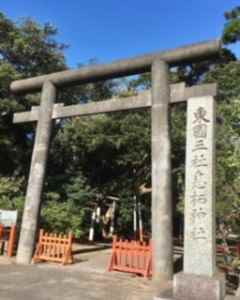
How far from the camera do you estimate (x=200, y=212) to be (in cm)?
551

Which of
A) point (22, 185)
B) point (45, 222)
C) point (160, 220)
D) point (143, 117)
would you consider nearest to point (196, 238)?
point (160, 220)

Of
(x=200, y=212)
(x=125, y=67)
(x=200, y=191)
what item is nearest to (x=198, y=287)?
(x=200, y=212)

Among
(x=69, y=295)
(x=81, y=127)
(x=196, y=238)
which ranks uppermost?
(x=81, y=127)

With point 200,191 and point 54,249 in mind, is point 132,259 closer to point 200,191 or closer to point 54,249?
point 54,249

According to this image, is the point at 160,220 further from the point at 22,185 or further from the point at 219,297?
the point at 22,185

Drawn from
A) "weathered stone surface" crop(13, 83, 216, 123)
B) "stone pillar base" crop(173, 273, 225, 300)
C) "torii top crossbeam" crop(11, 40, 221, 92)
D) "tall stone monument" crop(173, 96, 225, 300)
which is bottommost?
"stone pillar base" crop(173, 273, 225, 300)

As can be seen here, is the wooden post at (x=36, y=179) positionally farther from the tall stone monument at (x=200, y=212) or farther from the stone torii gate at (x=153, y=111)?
the tall stone monument at (x=200, y=212)

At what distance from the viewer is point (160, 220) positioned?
23.2 ft

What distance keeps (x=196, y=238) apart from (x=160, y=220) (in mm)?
1735

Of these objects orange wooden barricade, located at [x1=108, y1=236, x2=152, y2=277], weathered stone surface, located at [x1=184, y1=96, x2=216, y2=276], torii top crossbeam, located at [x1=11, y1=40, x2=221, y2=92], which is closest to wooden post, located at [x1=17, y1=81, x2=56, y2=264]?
torii top crossbeam, located at [x1=11, y1=40, x2=221, y2=92]

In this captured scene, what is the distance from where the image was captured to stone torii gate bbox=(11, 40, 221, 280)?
7.03 m

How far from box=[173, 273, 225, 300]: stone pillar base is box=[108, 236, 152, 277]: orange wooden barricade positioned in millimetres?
2220

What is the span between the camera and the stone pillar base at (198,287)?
4.81 meters

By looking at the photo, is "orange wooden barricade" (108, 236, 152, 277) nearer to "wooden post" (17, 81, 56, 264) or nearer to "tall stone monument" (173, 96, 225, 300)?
"tall stone monument" (173, 96, 225, 300)
